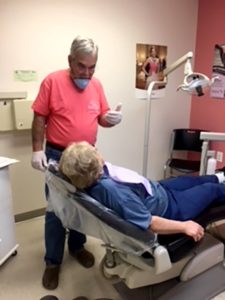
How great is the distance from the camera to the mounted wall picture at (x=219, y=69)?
3012mm

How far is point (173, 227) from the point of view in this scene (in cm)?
139

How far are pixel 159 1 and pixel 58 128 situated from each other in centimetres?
184

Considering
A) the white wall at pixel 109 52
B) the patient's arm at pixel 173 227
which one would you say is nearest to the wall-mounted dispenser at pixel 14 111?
the white wall at pixel 109 52

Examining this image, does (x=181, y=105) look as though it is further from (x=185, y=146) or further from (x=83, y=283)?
(x=83, y=283)

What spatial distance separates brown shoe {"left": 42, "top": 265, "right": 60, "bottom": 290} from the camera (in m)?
1.81

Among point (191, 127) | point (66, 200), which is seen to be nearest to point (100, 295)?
point (66, 200)

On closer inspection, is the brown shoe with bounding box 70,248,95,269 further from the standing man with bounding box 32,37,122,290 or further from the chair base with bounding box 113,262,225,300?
the chair base with bounding box 113,262,225,300

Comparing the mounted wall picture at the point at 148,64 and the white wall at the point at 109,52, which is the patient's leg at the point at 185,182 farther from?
the mounted wall picture at the point at 148,64

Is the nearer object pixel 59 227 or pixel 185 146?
pixel 59 227

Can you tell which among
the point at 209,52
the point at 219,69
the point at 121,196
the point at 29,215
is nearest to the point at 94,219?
the point at 121,196

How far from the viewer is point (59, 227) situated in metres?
1.84

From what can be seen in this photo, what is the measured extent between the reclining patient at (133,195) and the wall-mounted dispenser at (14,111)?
3.56 feet

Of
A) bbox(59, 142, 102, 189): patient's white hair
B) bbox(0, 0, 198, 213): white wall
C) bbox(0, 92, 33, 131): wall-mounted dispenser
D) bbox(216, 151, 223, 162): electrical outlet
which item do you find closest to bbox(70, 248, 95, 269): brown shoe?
bbox(0, 0, 198, 213): white wall

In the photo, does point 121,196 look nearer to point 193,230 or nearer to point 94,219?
point 94,219
